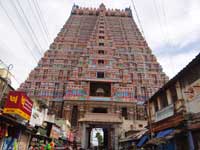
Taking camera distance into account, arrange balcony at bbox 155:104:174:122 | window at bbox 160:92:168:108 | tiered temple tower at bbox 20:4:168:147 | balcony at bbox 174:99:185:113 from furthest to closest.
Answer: tiered temple tower at bbox 20:4:168:147 < window at bbox 160:92:168:108 < balcony at bbox 155:104:174:122 < balcony at bbox 174:99:185:113

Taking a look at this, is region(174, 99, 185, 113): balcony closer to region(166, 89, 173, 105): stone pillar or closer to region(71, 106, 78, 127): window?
region(166, 89, 173, 105): stone pillar

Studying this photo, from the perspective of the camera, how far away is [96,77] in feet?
113

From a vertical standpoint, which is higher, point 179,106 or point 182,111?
point 179,106

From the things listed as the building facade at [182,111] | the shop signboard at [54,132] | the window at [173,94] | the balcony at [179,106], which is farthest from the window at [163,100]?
the shop signboard at [54,132]

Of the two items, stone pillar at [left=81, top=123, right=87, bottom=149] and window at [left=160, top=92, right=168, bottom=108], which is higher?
window at [left=160, top=92, right=168, bottom=108]

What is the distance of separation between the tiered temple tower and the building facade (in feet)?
51.0

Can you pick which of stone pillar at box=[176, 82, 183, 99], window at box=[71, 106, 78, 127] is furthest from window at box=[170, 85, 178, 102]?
window at box=[71, 106, 78, 127]

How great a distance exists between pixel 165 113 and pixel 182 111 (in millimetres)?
2505

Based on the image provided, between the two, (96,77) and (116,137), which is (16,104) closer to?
(116,137)

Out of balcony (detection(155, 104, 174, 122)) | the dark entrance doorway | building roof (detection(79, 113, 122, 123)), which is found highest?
the dark entrance doorway

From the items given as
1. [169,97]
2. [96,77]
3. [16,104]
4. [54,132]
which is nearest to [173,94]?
[169,97]

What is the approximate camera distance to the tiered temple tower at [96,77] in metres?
31.6

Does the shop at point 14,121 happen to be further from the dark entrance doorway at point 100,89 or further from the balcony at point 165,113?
the dark entrance doorway at point 100,89

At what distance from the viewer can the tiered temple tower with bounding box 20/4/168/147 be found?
31.6m
